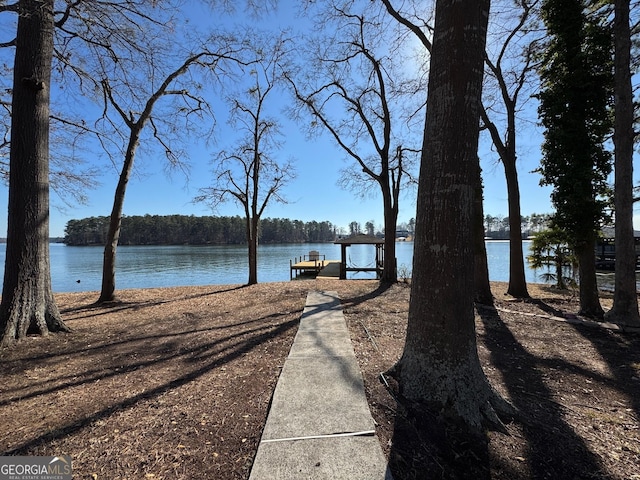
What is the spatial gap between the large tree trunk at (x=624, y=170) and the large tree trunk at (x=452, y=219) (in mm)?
5019

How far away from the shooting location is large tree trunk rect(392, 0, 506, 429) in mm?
2521

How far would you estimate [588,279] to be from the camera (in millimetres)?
6254

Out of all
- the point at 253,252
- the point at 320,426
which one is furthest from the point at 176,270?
the point at 320,426

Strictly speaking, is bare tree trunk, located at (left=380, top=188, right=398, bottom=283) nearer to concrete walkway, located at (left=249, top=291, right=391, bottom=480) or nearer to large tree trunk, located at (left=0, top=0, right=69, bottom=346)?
concrete walkway, located at (left=249, top=291, right=391, bottom=480)

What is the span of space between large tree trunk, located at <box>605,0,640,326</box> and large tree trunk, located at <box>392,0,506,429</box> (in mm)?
5019

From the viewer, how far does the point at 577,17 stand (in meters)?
6.38

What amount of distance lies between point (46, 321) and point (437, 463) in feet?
18.7

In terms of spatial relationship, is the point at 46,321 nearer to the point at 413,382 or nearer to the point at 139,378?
the point at 139,378

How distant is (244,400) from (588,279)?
24.4 ft

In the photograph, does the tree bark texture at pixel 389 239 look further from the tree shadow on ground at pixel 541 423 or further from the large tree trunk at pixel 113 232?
the large tree trunk at pixel 113 232

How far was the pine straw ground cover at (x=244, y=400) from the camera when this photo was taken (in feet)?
6.50

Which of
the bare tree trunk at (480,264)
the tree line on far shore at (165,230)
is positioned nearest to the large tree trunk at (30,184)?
the bare tree trunk at (480,264)

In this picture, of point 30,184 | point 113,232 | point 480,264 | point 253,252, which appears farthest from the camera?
point 253,252

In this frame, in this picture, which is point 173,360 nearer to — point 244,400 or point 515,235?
point 244,400
